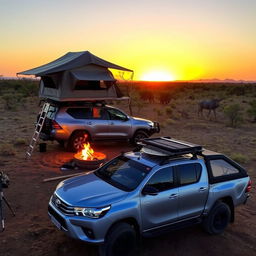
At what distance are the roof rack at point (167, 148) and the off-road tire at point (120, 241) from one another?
141 cm

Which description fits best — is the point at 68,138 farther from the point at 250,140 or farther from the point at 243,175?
the point at 250,140

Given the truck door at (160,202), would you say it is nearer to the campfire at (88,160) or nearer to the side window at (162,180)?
the side window at (162,180)

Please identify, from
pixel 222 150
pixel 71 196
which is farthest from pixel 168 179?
pixel 222 150

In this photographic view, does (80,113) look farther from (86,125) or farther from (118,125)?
(118,125)

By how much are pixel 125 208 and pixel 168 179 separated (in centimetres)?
103

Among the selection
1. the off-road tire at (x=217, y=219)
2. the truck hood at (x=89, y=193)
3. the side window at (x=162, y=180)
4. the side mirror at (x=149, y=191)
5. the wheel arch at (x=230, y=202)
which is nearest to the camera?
the truck hood at (x=89, y=193)

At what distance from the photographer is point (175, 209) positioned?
5566 mm

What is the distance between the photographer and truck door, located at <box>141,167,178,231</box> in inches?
205

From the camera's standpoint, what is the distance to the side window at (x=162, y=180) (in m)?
5.38

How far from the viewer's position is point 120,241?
194 inches

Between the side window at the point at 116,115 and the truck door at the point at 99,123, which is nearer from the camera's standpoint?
the truck door at the point at 99,123

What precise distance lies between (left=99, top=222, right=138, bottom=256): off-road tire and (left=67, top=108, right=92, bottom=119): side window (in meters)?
6.94

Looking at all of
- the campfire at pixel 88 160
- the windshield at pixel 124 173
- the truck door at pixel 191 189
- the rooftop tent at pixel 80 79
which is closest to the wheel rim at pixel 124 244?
the windshield at pixel 124 173

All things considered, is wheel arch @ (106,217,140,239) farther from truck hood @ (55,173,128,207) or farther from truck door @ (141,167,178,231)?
truck hood @ (55,173,128,207)
